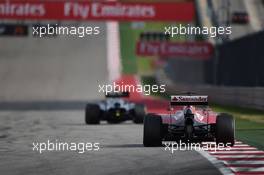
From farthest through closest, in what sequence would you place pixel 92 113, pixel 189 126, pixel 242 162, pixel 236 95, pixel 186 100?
pixel 236 95 < pixel 92 113 < pixel 186 100 < pixel 189 126 < pixel 242 162

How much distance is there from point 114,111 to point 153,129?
10293 mm

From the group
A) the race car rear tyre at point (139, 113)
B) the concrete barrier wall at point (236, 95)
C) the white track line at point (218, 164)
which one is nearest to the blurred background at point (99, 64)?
the concrete barrier wall at point (236, 95)

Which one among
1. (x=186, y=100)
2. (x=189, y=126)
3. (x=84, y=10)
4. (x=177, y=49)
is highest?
(x=84, y=10)

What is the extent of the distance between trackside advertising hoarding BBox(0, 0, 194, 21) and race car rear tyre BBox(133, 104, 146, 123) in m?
25.6

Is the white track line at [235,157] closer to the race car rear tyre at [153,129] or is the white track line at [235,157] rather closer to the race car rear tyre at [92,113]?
the race car rear tyre at [153,129]

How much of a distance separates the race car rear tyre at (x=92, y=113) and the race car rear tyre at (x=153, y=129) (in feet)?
31.7

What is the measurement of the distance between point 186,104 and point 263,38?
812 inches

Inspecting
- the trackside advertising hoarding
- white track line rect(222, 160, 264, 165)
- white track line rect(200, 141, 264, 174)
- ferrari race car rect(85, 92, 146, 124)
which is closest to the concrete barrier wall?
the trackside advertising hoarding

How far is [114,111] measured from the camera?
2680 centimetres

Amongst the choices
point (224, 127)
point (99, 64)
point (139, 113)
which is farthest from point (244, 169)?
A: point (99, 64)

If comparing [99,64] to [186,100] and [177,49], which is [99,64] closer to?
[177,49]

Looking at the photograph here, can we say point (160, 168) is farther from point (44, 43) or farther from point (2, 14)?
point (44, 43)

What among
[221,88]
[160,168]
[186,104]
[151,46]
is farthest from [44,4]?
[160,168]

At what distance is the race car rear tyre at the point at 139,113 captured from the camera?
1043 inches
